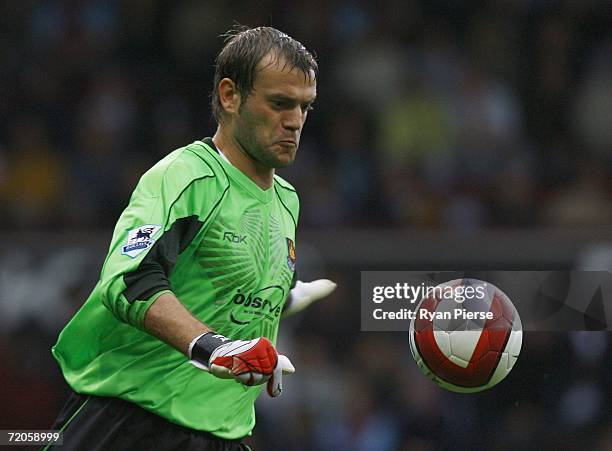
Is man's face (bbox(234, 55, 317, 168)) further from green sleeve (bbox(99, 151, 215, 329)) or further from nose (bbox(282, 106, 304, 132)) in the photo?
green sleeve (bbox(99, 151, 215, 329))

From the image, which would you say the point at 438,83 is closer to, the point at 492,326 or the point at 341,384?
the point at 341,384

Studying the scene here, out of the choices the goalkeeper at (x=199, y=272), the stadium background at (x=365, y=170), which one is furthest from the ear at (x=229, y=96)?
the stadium background at (x=365, y=170)

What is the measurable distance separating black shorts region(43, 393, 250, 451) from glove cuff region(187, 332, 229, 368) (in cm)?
67

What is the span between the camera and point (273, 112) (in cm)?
413

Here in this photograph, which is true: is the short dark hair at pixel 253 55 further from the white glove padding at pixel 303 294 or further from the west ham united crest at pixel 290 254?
the white glove padding at pixel 303 294

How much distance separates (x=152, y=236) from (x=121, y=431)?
0.77m

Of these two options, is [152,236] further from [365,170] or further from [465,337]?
[365,170]

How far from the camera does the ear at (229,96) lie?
4207mm

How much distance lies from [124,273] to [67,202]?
6.84m

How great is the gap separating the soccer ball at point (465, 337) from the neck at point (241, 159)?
856 millimetres

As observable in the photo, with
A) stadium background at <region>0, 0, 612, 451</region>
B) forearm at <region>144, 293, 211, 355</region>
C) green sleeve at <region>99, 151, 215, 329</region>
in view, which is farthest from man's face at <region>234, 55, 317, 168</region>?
stadium background at <region>0, 0, 612, 451</region>

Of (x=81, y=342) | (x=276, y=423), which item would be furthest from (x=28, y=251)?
(x=81, y=342)

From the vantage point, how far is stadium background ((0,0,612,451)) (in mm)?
8406

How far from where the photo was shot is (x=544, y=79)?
420 inches
